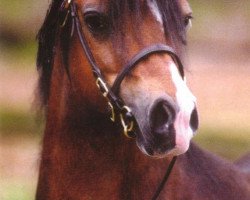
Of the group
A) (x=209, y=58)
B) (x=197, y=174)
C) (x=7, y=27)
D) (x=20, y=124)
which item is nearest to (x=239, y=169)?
(x=197, y=174)

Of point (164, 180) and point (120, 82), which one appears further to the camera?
point (164, 180)

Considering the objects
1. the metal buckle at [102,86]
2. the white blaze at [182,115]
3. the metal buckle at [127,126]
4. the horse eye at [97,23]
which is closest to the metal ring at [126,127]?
the metal buckle at [127,126]

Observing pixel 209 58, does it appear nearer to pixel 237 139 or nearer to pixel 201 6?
pixel 201 6

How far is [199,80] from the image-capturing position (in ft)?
45.7

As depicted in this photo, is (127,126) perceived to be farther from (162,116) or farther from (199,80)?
(199,80)

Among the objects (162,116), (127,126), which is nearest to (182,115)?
(162,116)

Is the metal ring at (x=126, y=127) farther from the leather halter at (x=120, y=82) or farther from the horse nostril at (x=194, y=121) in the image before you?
the horse nostril at (x=194, y=121)

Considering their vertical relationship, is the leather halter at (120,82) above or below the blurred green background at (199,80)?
above

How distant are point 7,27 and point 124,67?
12.1 metres

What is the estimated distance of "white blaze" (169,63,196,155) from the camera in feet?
11.8

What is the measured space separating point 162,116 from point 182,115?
0.10m

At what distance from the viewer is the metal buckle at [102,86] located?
153 inches

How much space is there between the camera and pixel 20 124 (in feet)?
40.3

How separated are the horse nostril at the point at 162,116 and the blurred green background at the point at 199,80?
→ 4.83 m
